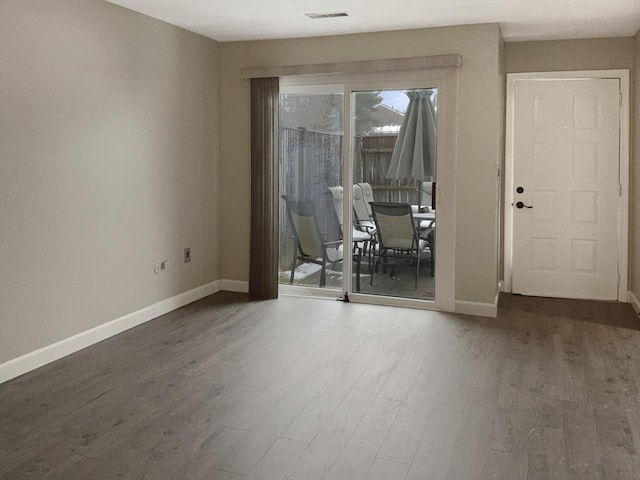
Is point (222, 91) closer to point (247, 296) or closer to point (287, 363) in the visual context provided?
point (247, 296)

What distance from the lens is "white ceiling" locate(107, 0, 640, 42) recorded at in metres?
4.19

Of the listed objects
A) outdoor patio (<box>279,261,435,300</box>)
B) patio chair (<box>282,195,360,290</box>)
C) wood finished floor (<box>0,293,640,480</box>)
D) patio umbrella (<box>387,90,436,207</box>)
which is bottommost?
wood finished floor (<box>0,293,640,480</box>)

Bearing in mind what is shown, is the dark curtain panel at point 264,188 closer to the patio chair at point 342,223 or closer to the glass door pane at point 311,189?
the glass door pane at point 311,189

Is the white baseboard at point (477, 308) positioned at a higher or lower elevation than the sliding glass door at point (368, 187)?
lower

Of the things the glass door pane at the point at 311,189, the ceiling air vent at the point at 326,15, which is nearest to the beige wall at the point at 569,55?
the glass door pane at the point at 311,189

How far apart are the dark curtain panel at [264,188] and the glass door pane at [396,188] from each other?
29.7 inches

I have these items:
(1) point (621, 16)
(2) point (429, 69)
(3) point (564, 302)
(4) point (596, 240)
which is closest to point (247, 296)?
(2) point (429, 69)

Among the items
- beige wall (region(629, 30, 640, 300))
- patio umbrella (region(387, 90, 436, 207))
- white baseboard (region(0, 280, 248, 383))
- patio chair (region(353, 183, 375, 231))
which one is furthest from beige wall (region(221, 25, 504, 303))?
white baseboard (region(0, 280, 248, 383))

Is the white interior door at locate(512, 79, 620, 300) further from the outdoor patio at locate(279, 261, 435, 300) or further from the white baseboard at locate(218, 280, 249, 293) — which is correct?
the white baseboard at locate(218, 280, 249, 293)

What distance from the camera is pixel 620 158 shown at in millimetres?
5426

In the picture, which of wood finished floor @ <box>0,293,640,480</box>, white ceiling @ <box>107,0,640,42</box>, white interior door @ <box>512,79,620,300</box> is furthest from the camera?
white interior door @ <box>512,79,620,300</box>

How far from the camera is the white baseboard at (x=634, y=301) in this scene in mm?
5087

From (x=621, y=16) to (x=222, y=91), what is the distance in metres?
3.46

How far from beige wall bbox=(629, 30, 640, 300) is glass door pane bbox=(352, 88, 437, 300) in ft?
5.89
